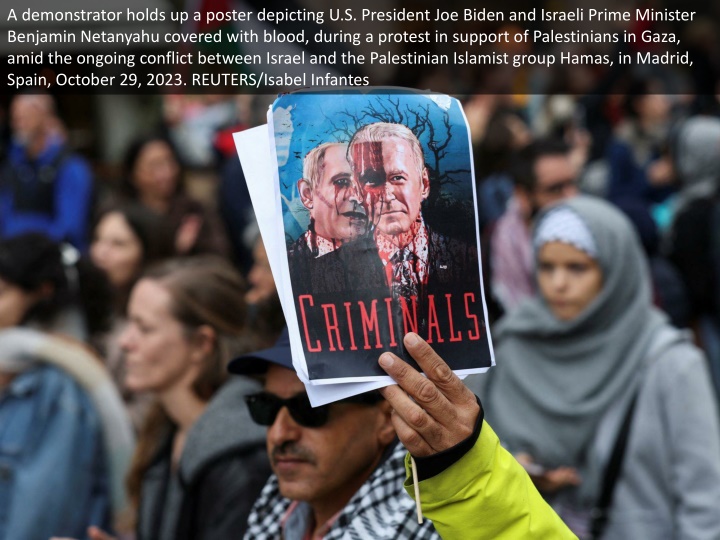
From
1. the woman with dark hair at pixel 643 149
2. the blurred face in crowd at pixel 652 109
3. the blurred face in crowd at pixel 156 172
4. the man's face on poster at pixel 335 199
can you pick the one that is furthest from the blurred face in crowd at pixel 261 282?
the blurred face in crowd at pixel 652 109

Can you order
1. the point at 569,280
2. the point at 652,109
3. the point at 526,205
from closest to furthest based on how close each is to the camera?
1. the point at 569,280
2. the point at 526,205
3. the point at 652,109

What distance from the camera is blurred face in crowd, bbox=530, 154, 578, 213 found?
5.75m

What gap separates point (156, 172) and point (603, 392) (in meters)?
4.42

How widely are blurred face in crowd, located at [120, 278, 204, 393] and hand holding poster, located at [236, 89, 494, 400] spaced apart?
72.4 inches

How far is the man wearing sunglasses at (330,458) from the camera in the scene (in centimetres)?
224

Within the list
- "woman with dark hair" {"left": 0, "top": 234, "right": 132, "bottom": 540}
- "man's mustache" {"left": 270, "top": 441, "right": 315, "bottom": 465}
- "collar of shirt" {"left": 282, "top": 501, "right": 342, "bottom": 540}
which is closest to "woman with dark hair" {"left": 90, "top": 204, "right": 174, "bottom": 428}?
"woman with dark hair" {"left": 0, "top": 234, "right": 132, "bottom": 540}

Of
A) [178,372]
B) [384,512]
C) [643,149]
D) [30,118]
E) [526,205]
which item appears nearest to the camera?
[384,512]

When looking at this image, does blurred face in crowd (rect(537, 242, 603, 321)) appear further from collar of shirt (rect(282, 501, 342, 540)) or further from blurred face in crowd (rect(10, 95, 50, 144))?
blurred face in crowd (rect(10, 95, 50, 144))

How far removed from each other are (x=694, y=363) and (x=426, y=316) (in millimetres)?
1937

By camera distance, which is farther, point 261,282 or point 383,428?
point 261,282

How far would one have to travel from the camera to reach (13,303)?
3.96 meters

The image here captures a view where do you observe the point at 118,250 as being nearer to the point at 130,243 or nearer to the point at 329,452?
the point at 130,243

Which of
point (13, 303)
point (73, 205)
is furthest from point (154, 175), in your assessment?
point (13, 303)

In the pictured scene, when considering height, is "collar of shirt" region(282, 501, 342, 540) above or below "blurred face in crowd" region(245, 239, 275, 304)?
below
